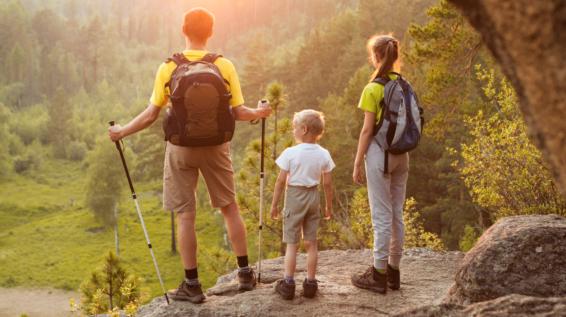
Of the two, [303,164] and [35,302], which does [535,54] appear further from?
[35,302]

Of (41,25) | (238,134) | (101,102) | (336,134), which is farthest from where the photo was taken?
(41,25)

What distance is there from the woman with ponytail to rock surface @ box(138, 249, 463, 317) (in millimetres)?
340

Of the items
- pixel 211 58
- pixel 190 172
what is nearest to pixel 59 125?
pixel 190 172

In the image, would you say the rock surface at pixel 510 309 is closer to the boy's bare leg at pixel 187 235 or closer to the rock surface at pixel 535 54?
the rock surface at pixel 535 54

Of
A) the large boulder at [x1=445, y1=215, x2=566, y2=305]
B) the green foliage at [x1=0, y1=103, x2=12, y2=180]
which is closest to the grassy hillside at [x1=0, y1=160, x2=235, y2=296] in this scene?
the green foliage at [x1=0, y1=103, x2=12, y2=180]

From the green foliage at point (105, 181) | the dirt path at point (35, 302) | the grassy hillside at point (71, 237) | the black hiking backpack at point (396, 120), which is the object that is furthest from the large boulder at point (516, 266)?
the green foliage at point (105, 181)

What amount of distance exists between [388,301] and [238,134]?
134ft

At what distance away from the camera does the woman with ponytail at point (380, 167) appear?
4.71 m

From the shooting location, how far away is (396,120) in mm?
4656

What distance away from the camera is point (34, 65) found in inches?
3964

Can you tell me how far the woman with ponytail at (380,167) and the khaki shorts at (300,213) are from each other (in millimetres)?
423

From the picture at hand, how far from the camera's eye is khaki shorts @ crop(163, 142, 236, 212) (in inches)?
184

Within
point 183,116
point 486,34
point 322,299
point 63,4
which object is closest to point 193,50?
point 183,116

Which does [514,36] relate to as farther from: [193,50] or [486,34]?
[193,50]
